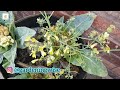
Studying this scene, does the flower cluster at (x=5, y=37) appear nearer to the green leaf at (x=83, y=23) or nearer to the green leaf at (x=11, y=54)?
the green leaf at (x=11, y=54)

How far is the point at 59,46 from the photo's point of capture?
0.82m

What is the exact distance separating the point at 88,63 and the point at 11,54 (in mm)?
208

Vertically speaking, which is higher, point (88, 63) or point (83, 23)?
point (83, 23)

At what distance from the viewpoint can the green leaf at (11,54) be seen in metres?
0.82

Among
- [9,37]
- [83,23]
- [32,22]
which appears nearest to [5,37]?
[9,37]

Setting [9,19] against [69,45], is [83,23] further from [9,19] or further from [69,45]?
[9,19]

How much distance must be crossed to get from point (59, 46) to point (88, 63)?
0.31 ft

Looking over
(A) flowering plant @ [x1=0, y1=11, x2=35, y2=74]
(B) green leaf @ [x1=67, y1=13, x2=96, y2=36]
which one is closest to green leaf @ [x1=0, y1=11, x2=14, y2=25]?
(A) flowering plant @ [x1=0, y1=11, x2=35, y2=74]

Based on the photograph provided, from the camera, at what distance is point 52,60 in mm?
812

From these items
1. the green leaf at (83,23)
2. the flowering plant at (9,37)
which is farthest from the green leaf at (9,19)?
the green leaf at (83,23)

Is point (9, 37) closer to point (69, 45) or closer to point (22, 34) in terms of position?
point (22, 34)
